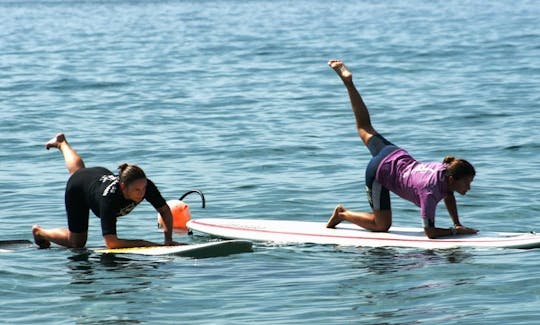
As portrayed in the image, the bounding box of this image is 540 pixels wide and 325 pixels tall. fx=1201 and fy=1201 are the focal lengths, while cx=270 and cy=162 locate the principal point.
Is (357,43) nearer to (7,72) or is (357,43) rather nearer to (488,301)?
(7,72)

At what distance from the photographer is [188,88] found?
31.2 metres

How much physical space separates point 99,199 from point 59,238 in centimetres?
114

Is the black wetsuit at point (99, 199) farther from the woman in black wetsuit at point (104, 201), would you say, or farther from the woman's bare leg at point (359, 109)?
the woman's bare leg at point (359, 109)

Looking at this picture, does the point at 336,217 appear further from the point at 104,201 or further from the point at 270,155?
the point at 270,155

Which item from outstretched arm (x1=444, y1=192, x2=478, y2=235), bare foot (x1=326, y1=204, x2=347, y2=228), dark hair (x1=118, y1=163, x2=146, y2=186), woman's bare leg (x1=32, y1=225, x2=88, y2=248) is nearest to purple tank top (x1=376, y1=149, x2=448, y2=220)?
outstretched arm (x1=444, y1=192, x2=478, y2=235)

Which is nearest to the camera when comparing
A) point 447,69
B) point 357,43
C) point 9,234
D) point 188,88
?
point 9,234

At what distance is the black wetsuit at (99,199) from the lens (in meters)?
11.8

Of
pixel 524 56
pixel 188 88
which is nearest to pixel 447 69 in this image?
pixel 524 56

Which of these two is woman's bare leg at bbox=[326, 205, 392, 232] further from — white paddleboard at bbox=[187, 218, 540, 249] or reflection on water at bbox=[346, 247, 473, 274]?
reflection on water at bbox=[346, 247, 473, 274]

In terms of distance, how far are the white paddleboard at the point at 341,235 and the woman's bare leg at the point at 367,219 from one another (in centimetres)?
7

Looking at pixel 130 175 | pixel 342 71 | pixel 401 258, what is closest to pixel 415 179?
pixel 401 258

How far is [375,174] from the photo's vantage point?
12648 millimetres

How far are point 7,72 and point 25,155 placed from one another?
17190 mm

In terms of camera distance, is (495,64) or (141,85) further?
(495,64)
